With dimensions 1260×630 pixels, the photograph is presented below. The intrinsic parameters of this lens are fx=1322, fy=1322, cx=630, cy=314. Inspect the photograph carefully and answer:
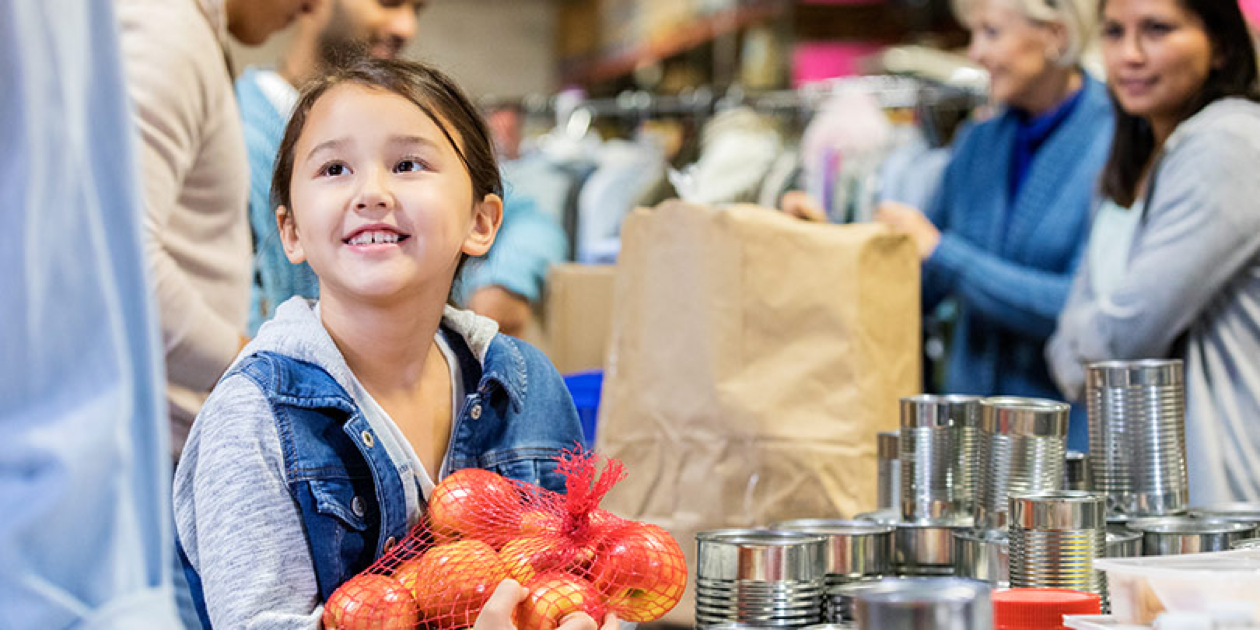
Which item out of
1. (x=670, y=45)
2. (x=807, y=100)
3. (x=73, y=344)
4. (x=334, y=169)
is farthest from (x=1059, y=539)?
(x=670, y=45)

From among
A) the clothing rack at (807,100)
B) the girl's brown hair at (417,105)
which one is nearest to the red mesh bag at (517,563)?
the girl's brown hair at (417,105)

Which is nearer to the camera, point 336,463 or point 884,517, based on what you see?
point 336,463

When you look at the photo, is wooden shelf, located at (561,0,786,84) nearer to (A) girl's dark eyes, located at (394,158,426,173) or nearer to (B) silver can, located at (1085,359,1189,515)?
(B) silver can, located at (1085,359,1189,515)

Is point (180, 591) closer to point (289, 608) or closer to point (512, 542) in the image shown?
point (289, 608)

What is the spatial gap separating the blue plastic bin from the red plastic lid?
3.31 feet

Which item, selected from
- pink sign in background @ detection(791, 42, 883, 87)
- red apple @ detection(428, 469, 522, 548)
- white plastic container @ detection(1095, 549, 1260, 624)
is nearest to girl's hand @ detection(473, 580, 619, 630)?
red apple @ detection(428, 469, 522, 548)

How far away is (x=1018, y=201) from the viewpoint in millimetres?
→ 2850

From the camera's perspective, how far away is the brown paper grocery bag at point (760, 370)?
1.82m

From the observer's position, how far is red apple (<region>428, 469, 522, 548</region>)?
117 centimetres

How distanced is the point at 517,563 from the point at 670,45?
6.84 meters

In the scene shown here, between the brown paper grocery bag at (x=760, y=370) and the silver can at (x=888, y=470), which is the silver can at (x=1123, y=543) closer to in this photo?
the silver can at (x=888, y=470)

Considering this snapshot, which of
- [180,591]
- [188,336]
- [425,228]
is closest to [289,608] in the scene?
[180,591]

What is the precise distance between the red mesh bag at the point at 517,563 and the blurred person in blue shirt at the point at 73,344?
0.48 meters

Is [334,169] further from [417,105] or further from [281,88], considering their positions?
[281,88]
